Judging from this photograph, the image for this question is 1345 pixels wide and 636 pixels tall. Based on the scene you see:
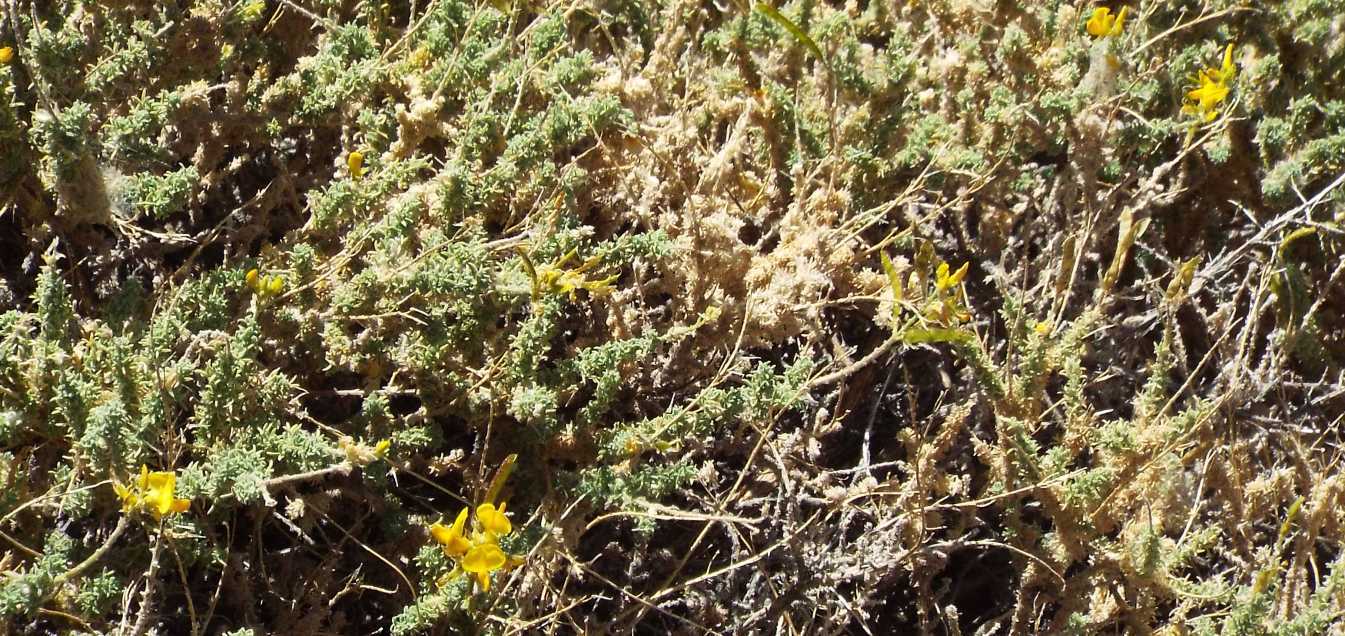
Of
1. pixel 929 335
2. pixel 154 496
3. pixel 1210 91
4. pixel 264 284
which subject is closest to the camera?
pixel 154 496

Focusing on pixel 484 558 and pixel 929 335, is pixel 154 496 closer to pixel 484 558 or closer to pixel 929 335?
pixel 484 558

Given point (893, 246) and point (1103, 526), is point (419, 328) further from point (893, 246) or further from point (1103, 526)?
point (1103, 526)

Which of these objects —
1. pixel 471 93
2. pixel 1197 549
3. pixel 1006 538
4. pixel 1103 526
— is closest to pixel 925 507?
pixel 1006 538

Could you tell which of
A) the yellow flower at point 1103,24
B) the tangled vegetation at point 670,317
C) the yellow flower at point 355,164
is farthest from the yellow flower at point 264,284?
the yellow flower at point 1103,24

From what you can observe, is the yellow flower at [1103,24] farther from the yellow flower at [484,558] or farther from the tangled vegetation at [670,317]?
the yellow flower at [484,558]

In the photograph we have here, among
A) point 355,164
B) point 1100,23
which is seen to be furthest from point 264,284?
point 1100,23

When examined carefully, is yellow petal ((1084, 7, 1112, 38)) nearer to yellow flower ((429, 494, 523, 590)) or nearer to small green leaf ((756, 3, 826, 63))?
small green leaf ((756, 3, 826, 63))
